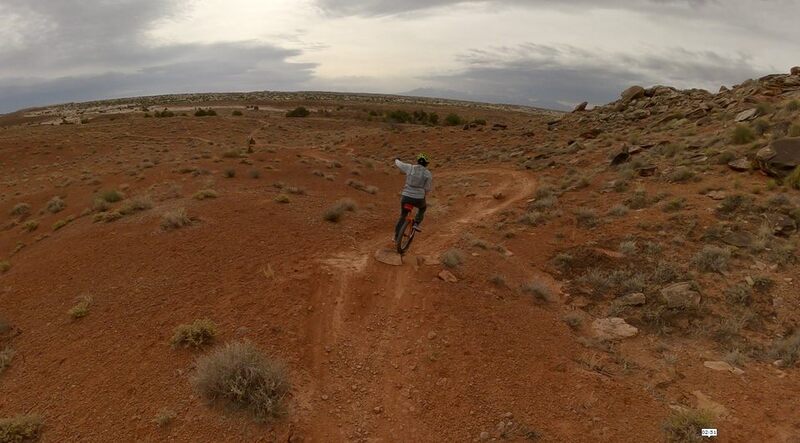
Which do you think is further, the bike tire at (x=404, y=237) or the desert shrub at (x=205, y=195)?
the desert shrub at (x=205, y=195)

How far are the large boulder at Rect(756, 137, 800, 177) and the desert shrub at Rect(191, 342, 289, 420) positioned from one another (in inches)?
621

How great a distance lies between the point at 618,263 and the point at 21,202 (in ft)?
74.9

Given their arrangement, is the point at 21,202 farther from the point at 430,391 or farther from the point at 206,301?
the point at 430,391

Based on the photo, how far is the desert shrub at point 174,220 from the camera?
34.4 ft

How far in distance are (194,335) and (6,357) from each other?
120 inches

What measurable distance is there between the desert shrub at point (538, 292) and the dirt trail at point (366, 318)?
2.23 meters

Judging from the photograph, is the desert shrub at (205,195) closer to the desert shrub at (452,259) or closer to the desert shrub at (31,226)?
the desert shrub at (31,226)

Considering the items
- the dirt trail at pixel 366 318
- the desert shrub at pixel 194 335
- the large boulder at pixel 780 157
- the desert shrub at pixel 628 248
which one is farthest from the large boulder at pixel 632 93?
the desert shrub at pixel 194 335

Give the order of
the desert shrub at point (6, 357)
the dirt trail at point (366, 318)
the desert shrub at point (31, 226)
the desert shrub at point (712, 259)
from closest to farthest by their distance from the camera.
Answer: the dirt trail at point (366, 318), the desert shrub at point (6, 357), the desert shrub at point (712, 259), the desert shrub at point (31, 226)

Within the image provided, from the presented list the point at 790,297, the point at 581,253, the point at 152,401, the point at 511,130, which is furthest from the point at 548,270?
the point at 511,130

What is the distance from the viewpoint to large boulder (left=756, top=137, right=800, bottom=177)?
13031 millimetres

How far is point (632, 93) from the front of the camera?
3453 centimetres

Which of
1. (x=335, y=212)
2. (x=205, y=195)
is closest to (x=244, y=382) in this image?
(x=335, y=212)

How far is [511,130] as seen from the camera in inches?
1355
